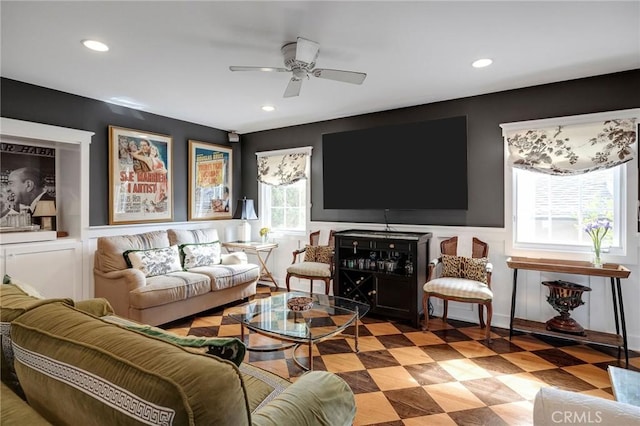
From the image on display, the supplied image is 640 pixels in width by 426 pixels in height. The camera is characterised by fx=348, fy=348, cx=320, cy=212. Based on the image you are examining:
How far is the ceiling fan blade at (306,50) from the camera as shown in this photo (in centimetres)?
238

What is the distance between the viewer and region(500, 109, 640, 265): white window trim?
2975mm

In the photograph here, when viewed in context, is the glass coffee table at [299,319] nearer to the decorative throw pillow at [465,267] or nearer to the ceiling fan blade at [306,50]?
the decorative throw pillow at [465,267]

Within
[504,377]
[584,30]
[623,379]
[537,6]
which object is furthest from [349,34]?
[504,377]

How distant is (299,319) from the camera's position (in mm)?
2684

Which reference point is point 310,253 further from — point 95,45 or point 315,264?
point 95,45

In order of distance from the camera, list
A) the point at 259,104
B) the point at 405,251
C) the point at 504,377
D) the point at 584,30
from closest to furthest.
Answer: the point at 584,30 < the point at 504,377 < the point at 405,251 < the point at 259,104

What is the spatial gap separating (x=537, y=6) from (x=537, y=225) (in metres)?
2.14

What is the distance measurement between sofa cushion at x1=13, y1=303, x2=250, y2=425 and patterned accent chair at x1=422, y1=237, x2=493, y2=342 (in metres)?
2.83

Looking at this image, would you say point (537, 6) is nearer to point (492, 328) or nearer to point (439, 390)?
point (439, 390)

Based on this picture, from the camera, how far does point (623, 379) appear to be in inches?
63.6

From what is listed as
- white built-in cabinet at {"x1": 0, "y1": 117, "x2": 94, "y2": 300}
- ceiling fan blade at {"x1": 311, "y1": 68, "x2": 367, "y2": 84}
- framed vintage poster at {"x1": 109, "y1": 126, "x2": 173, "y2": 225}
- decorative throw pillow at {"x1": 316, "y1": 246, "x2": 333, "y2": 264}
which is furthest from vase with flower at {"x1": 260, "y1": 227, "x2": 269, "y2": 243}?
ceiling fan blade at {"x1": 311, "y1": 68, "x2": 367, "y2": 84}

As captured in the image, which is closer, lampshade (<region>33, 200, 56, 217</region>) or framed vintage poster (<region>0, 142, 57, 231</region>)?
framed vintage poster (<region>0, 142, 57, 231</region>)

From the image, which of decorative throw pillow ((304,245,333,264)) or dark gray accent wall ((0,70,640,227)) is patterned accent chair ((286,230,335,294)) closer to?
decorative throw pillow ((304,245,333,264))

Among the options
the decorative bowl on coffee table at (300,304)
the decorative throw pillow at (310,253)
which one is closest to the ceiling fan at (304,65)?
the decorative bowl on coffee table at (300,304)
